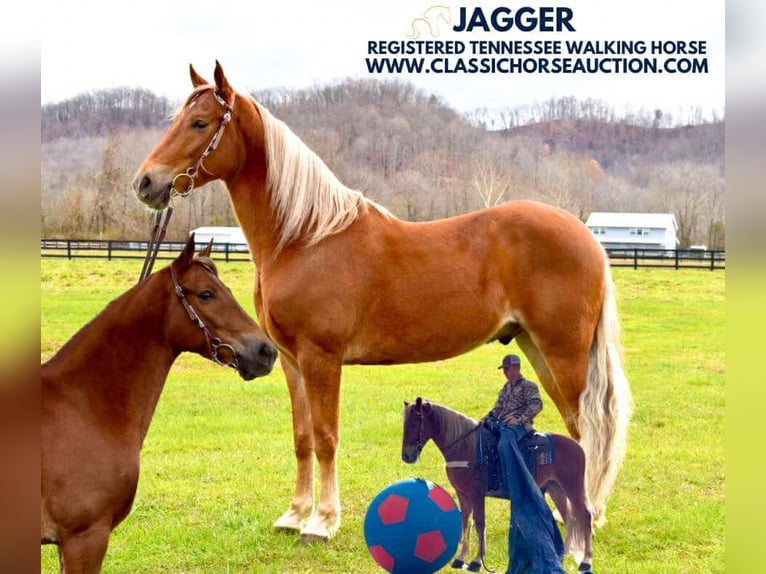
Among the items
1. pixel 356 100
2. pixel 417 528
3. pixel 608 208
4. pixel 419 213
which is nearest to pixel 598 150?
pixel 608 208

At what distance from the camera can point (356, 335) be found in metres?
4.04

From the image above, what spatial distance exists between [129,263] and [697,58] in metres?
4.96

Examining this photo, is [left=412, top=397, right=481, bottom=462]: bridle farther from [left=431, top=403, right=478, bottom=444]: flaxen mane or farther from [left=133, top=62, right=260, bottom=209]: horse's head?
[left=133, top=62, right=260, bottom=209]: horse's head

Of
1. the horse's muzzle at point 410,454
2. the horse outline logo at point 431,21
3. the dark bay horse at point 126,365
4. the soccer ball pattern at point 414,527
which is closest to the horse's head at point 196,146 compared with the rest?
the dark bay horse at point 126,365

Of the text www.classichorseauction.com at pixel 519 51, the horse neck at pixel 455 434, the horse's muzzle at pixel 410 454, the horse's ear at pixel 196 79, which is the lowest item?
the horse's muzzle at pixel 410 454

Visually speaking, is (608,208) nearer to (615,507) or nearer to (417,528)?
(615,507)

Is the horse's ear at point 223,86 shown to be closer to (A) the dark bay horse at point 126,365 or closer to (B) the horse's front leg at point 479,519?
(A) the dark bay horse at point 126,365

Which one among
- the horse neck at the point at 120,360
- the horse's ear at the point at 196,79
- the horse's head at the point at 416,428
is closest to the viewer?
the horse neck at the point at 120,360

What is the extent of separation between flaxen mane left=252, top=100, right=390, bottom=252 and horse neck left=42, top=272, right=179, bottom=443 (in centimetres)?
123

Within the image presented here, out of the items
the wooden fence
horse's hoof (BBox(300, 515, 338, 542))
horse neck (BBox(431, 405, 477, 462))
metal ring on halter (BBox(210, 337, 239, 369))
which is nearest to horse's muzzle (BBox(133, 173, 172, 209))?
metal ring on halter (BBox(210, 337, 239, 369))

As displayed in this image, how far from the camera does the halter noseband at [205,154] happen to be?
139 inches

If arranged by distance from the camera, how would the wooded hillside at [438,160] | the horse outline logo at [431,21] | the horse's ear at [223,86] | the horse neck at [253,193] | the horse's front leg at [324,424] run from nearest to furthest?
the horse's ear at [223,86], the horse neck at [253,193], the horse's front leg at [324,424], the horse outline logo at [431,21], the wooded hillside at [438,160]

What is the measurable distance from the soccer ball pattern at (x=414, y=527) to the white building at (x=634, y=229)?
301 cm

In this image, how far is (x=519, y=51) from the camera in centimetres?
421
